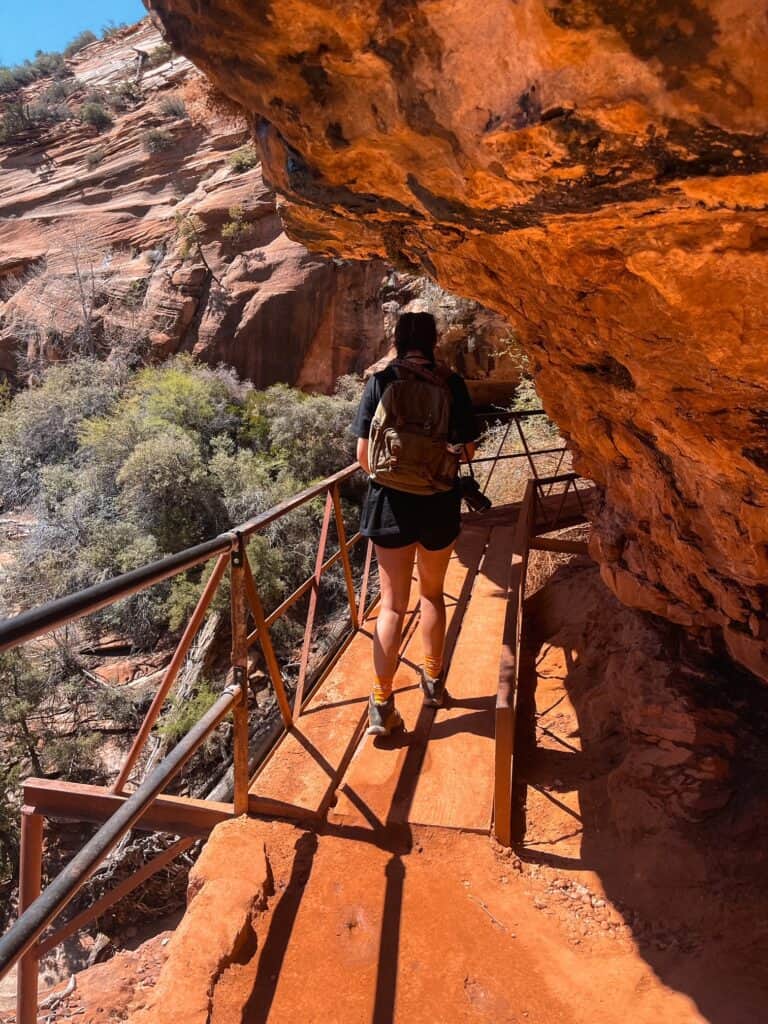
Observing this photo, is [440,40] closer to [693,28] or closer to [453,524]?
[693,28]

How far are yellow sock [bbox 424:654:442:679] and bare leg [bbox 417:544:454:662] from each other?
0.02 meters

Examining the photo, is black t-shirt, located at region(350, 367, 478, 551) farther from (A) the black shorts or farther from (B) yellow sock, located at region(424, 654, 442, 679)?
(B) yellow sock, located at region(424, 654, 442, 679)

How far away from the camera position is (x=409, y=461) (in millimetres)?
2746

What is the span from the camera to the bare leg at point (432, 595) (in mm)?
2947

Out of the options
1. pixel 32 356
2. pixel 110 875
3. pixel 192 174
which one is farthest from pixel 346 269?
pixel 110 875

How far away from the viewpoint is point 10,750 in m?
8.20

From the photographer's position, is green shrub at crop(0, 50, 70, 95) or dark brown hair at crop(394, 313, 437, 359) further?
green shrub at crop(0, 50, 70, 95)

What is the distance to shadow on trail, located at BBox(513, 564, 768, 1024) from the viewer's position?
2.24 meters

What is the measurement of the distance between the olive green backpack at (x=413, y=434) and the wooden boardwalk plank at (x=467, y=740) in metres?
1.29

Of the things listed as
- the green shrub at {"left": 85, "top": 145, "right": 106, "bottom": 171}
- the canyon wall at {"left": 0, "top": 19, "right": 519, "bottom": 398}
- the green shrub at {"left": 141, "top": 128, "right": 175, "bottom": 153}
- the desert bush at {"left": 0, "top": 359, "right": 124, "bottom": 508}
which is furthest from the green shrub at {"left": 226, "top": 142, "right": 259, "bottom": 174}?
the desert bush at {"left": 0, "top": 359, "right": 124, "bottom": 508}

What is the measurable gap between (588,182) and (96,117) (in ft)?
84.8

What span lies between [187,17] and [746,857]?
3.73 m

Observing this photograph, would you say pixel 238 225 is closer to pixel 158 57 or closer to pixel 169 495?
pixel 169 495

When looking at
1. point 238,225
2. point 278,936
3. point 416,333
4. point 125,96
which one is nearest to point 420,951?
point 278,936
